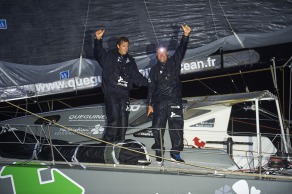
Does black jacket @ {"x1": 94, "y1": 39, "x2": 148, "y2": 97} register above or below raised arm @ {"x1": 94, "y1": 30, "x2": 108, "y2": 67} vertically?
below

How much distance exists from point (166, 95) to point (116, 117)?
1.77 feet

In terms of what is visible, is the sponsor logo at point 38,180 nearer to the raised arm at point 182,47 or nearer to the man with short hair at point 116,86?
the man with short hair at point 116,86

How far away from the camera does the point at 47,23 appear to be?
469 cm

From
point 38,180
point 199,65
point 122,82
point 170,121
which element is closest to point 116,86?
point 122,82

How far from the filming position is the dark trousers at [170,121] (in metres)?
3.86

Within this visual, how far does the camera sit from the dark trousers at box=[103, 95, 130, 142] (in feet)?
13.4

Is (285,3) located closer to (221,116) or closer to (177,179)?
(221,116)

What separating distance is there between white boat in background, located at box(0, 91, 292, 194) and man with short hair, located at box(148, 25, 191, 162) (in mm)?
170

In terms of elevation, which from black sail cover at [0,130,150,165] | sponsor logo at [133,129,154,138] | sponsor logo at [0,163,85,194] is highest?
sponsor logo at [133,129,154,138]

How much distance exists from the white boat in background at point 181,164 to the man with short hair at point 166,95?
170 millimetres

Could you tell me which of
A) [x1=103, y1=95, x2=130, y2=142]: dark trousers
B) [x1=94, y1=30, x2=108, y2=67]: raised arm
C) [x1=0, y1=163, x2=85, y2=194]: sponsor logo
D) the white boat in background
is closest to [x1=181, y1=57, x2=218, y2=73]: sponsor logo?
the white boat in background

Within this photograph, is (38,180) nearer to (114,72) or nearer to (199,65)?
(114,72)

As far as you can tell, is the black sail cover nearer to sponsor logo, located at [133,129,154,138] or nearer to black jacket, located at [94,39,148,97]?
sponsor logo, located at [133,129,154,138]

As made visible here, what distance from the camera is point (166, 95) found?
4031 millimetres
